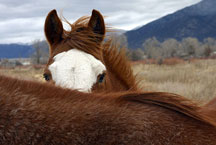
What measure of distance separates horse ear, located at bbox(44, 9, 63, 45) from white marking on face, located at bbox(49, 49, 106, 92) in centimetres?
43

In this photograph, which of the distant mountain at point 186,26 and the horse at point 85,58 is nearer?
the horse at point 85,58

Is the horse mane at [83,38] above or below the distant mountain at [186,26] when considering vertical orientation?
below

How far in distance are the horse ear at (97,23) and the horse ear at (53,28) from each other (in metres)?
0.40

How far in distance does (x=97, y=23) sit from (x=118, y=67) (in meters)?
0.69

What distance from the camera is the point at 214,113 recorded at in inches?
54.7

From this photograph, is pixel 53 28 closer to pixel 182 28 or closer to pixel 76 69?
pixel 76 69

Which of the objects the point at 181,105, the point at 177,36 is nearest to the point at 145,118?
the point at 181,105

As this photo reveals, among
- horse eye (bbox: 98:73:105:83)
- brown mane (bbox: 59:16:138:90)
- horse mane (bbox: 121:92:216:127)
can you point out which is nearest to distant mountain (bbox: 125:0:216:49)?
brown mane (bbox: 59:16:138:90)

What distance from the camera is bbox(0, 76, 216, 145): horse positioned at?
929mm

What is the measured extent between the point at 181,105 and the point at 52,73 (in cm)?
173

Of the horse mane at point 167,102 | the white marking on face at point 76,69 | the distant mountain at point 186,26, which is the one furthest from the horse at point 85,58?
the distant mountain at point 186,26

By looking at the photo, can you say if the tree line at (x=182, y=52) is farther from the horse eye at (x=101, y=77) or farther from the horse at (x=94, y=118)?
the horse at (x=94, y=118)

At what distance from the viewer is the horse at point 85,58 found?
2.51 meters

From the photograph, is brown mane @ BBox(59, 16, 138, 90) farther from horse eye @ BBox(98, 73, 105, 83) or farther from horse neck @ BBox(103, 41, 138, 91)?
horse eye @ BBox(98, 73, 105, 83)
